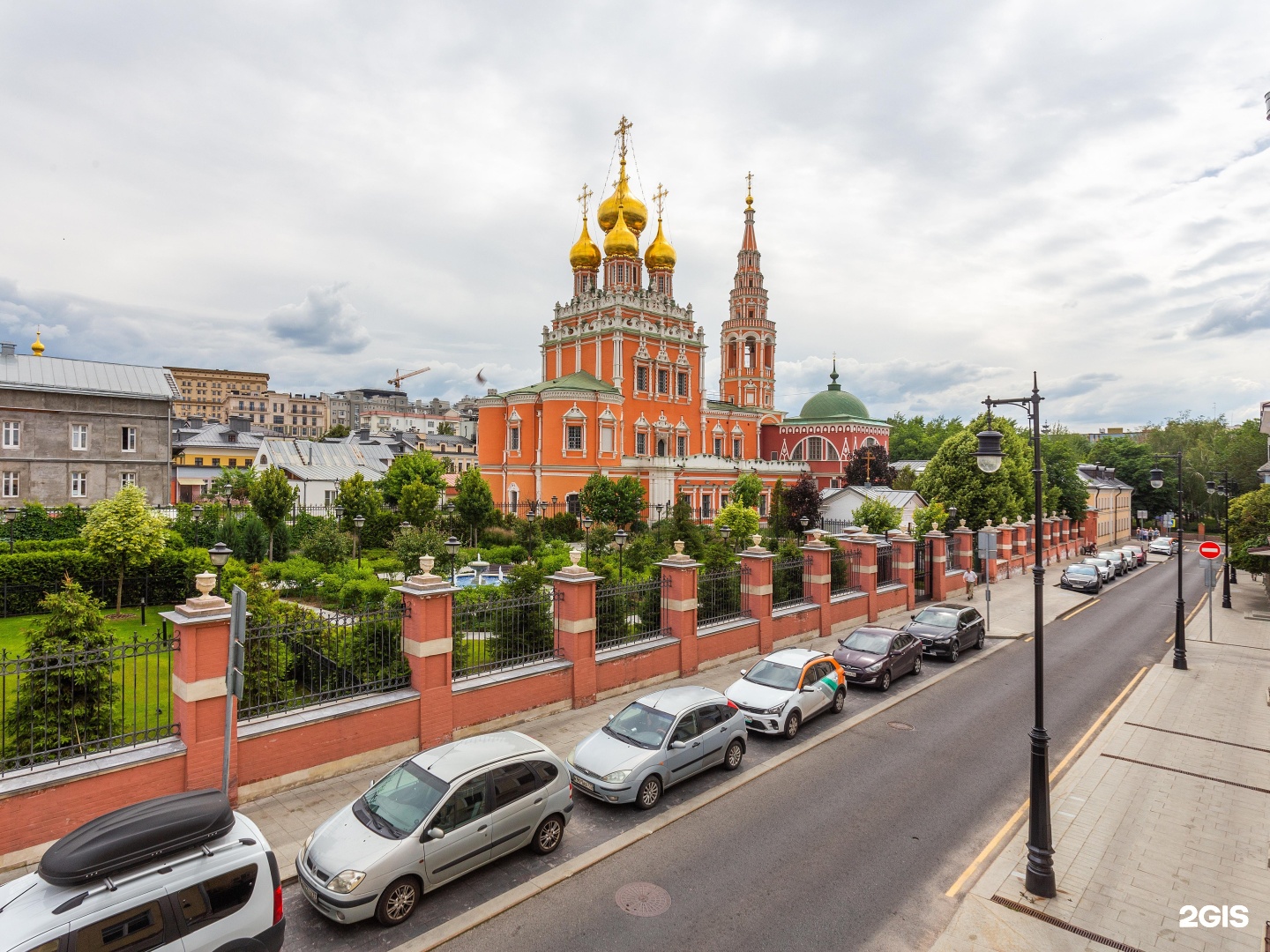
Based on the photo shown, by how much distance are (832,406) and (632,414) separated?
2586 cm

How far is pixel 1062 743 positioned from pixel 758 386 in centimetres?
5951

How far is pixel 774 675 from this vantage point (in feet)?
45.4

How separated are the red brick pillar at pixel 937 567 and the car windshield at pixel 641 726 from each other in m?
19.4

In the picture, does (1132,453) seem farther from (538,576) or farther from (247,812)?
(247,812)

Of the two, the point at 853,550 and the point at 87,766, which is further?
the point at 853,550

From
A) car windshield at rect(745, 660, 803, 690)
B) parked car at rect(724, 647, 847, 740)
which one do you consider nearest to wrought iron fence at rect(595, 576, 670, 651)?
car windshield at rect(745, 660, 803, 690)

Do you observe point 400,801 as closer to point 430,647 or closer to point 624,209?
point 430,647

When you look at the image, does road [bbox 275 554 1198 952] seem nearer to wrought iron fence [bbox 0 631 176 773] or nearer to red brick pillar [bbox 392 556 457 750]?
red brick pillar [bbox 392 556 457 750]

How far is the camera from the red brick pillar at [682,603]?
15773mm

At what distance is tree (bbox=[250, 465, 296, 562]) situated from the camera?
31062mm

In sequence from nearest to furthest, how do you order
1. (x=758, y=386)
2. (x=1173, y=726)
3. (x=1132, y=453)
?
(x=1173, y=726) < (x=758, y=386) < (x=1132, y=453)

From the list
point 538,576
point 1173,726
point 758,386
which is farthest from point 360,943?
point 758,386

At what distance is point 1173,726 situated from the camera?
1388cm

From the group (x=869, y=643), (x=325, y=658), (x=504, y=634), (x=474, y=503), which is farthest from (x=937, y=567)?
(x=474, y=503)
